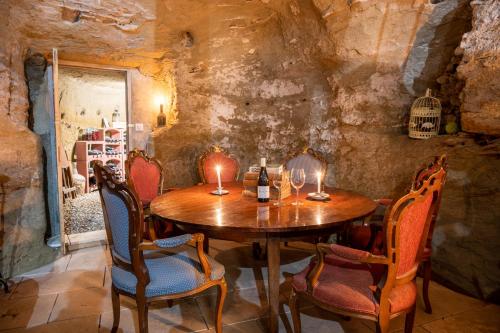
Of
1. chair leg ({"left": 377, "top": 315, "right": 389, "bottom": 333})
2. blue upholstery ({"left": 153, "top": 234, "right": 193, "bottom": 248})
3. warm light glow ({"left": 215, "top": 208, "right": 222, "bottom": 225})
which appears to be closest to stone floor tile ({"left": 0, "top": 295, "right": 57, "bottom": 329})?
blue upholstery ({"left": 153, "top": 234, "right": 193, "bottom": 248})

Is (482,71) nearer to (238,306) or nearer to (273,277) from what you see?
(273,277)

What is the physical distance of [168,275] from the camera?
1.65 metres

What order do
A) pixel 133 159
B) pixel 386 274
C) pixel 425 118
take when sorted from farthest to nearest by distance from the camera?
pixel 133 159, pixel 425 118, pixel 386 274

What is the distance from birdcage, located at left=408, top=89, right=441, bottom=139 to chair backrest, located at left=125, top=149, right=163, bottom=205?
2.51m

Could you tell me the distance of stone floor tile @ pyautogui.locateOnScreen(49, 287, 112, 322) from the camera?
213cm

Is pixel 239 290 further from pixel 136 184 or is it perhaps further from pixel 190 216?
pixel 136 184

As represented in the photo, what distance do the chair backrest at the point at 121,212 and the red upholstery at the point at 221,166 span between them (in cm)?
169

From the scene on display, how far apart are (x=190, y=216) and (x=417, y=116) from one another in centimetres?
236

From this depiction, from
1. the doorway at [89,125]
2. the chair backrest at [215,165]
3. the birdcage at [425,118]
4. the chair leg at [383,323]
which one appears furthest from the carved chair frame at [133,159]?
the doorway at [89,125]

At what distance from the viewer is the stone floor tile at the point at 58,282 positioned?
2467 mm

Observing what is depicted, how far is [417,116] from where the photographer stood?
9.68 feet

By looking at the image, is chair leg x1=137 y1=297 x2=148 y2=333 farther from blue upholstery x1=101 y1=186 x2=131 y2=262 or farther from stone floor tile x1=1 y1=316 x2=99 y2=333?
stone floor tile x1=1 y1=316 x2=99 y2=333

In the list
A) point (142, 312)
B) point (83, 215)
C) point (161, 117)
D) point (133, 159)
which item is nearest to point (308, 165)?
point (133, 159)

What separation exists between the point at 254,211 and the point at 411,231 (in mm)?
863
